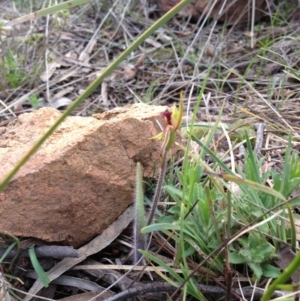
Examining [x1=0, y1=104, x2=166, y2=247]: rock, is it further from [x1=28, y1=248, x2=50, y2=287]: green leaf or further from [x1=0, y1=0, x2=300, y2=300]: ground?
[x1=0, y1=0, x2=300, y2=300]: ground

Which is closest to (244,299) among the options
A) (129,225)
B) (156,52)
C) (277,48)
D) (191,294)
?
(191,294)

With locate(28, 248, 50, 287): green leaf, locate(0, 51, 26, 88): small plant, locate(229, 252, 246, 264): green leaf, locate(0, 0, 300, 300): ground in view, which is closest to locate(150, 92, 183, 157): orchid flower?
locate(229, 252, 246, 264): green leaf

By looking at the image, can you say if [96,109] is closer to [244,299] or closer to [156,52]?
[156,52]

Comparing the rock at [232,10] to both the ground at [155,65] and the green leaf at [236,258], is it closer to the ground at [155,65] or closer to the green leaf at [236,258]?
the ground at [155,65]

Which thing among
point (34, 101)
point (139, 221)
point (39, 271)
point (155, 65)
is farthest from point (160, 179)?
point (155, 65)

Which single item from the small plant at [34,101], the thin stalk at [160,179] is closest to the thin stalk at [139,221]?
the thin stalk at [160,179]

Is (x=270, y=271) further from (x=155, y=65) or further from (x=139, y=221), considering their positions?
(x=155, y=65)
